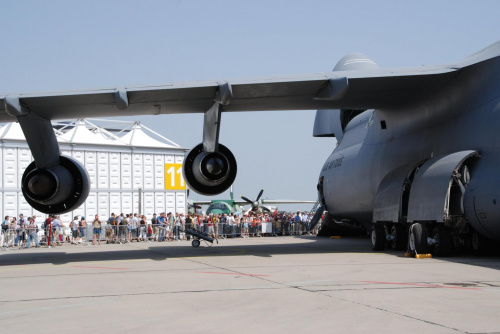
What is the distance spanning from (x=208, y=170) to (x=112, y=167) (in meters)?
18.2

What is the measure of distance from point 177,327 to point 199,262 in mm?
7847

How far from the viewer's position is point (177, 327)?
592cm

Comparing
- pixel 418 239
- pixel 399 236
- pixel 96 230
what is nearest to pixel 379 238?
pixel 399 236

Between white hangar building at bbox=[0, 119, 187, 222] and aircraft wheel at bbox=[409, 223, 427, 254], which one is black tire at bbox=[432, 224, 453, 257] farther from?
white hangar building at bbox=[0, 119, 187, 222]

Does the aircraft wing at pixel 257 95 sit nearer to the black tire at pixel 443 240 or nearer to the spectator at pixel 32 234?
the black tire at pixel 443 240

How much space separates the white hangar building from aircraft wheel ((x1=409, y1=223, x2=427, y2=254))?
20297 mm

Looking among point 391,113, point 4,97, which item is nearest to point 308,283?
point 4,97

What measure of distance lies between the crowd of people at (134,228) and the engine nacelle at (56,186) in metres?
11.2

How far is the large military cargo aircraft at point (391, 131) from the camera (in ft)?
43.0

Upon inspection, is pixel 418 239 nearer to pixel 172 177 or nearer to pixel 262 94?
pixel 262 94

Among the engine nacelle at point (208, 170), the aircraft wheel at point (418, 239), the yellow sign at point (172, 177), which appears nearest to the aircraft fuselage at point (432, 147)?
the aircraft wheel at point (418, 239)

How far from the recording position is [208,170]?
14.5 metres

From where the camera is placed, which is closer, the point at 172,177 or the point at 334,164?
the point at 334,164

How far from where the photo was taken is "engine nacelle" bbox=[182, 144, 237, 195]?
14.5 m
